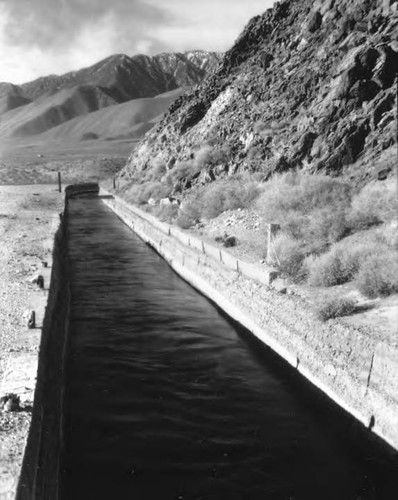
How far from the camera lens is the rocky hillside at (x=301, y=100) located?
2369 cm

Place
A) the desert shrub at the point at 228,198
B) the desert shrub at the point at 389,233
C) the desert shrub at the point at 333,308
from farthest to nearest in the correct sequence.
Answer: the desert shrub at the point at 228,198, the desert shrub at the point at 389,233, the desert shrub at the point at 333,308

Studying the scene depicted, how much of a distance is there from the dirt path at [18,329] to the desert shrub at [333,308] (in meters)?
5.70

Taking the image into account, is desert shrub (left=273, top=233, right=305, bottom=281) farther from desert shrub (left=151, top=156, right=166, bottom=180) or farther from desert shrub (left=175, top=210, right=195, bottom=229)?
desert shrub (left=151, top=156, right=166, bottom=180)

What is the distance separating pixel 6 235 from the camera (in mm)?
24297

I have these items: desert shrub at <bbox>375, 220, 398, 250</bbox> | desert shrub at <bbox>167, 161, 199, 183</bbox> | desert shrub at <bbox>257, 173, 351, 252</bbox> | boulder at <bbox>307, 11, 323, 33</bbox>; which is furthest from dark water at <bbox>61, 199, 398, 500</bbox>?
boulder at <bbox>307, 11, 323, 33</bbox>

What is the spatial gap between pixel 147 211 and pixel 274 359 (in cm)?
2217

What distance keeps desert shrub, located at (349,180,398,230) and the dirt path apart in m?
9.39

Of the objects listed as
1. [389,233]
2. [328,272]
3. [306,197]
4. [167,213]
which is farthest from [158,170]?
[328,272]

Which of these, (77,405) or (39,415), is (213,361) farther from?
(39,415)

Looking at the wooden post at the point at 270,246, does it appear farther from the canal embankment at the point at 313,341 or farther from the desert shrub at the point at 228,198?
the desert shrub at the point at 228,198

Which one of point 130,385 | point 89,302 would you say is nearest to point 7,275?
point 89,302

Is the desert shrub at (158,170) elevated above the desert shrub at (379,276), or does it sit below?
above

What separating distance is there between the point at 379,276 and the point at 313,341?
226 centimetres

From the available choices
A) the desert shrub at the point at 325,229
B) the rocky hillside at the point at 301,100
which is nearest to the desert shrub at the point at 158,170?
the rocky hillside at the point at 301,100
